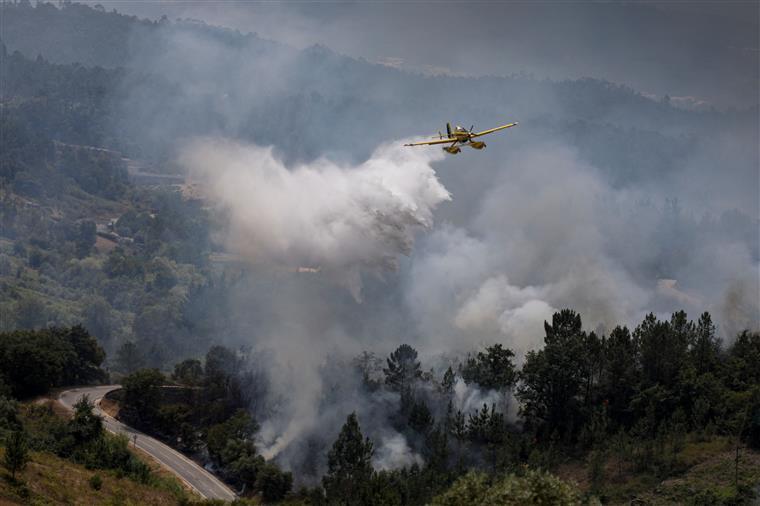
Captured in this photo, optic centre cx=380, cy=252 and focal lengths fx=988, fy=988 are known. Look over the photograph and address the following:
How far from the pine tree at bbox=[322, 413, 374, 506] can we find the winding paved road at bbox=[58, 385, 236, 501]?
29.7ft

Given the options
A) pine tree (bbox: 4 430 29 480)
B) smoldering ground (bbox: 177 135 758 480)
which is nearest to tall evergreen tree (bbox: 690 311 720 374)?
smoldering ground (bbox: 177 135 758 480)

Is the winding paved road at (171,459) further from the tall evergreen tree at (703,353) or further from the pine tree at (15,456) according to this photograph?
the tall evergreen tree at (703,353)

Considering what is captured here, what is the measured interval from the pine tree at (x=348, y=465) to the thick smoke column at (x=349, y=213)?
1121 inches

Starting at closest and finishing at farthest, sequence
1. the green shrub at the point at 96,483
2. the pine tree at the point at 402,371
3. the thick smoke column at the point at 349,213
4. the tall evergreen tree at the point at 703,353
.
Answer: the green shrub at the point at 96,483
the tall evergreen tree at the point at 703,353
the pine tree at the point at 402,371
the thick smoke column at the point at 349,213

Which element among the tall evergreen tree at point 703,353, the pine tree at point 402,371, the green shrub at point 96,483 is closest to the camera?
the green shrub at point 96,483

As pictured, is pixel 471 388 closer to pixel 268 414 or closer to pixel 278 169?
pixel 268 414

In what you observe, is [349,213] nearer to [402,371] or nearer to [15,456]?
[402,371]

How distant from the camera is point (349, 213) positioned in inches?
4390

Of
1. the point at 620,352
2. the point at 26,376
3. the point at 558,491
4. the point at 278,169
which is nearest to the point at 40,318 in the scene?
the point at 278,169

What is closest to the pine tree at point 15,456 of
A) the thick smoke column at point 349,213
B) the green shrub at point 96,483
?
the green shrub at point 96,483

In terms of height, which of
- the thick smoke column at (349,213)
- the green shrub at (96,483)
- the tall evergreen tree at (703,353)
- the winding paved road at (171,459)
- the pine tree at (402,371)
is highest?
the thick smoke column at (349,213)

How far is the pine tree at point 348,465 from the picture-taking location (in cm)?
7811

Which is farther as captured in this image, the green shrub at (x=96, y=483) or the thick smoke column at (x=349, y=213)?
the thick smoke column at (x=349, y=213)

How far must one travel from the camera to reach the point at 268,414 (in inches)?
3930
